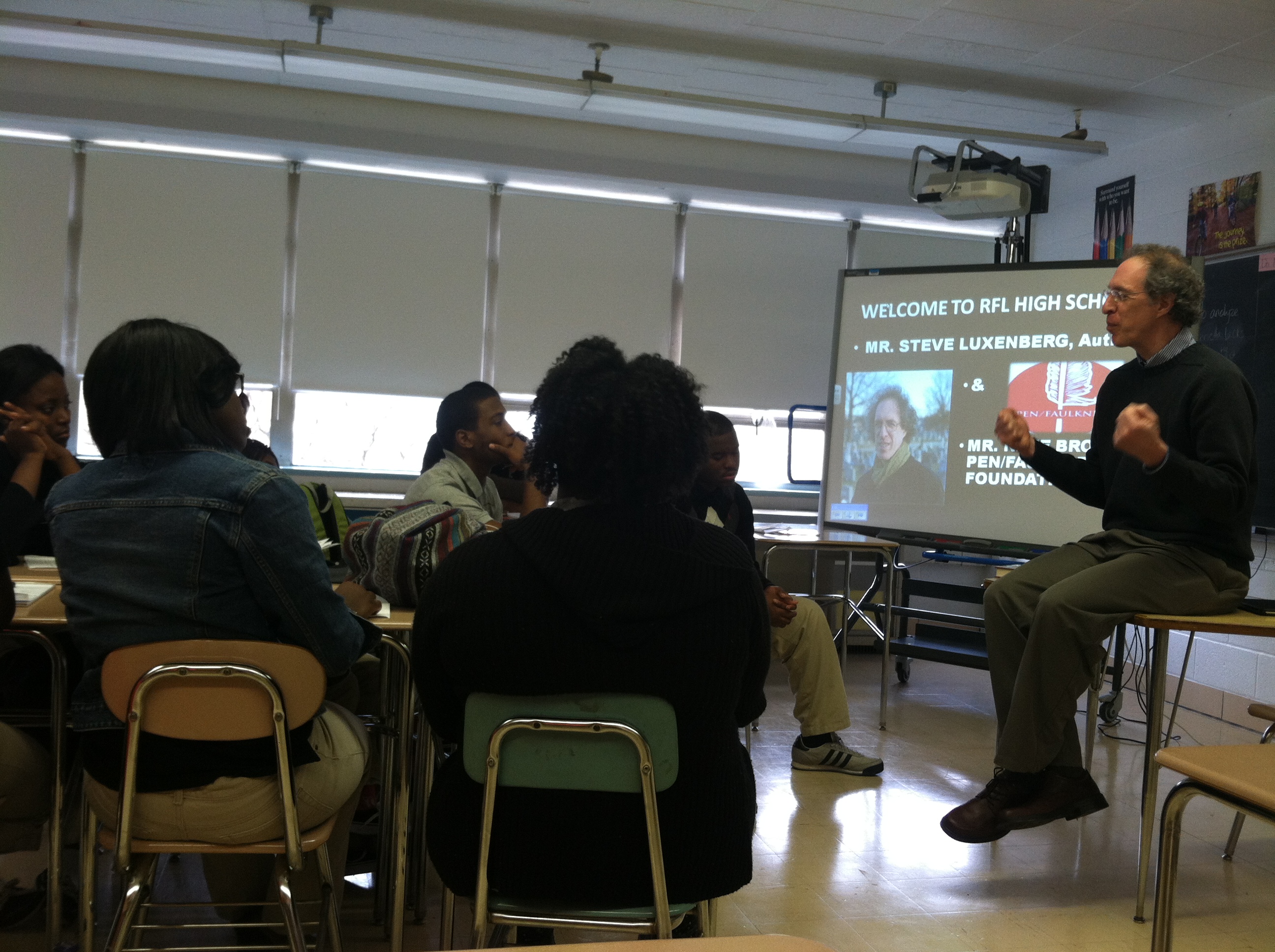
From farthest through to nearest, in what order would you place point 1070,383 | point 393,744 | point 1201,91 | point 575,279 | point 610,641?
point 575,279
point 1201,91
point 1070,383
point 393,744
point 610,641

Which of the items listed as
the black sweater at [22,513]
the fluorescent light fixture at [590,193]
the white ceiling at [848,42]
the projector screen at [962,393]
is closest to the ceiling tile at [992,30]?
the white ceiling at [848,42]

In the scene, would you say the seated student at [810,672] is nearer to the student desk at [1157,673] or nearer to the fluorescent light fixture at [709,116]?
the student desk at [1157,673]

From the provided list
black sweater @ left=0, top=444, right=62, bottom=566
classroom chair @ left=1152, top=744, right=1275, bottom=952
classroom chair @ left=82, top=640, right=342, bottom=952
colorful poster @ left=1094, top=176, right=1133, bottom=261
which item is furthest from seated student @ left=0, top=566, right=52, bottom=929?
colorful poster @ left=1094, top=176, right=1133, bottom=261

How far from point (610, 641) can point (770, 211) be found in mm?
5417

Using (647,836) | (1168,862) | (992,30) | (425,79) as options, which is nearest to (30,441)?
(647,836)

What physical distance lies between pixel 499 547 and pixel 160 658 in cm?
55

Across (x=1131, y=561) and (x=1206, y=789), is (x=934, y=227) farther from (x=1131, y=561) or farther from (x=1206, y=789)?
(x=1206, y=789)

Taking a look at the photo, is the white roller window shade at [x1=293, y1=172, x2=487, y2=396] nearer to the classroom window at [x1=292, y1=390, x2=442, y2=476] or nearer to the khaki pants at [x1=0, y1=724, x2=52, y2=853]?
the classroom window at [x1=292, y1=390, x2=442, y2=476]

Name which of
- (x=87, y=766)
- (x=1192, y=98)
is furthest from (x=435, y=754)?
(x=1192, y=98)

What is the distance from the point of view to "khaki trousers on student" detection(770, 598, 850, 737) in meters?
3.65

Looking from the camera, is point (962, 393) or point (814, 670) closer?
point (814, 670)

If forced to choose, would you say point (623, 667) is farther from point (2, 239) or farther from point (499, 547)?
point (2, 239)

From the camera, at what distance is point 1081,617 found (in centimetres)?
247

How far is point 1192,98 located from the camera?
506cm
